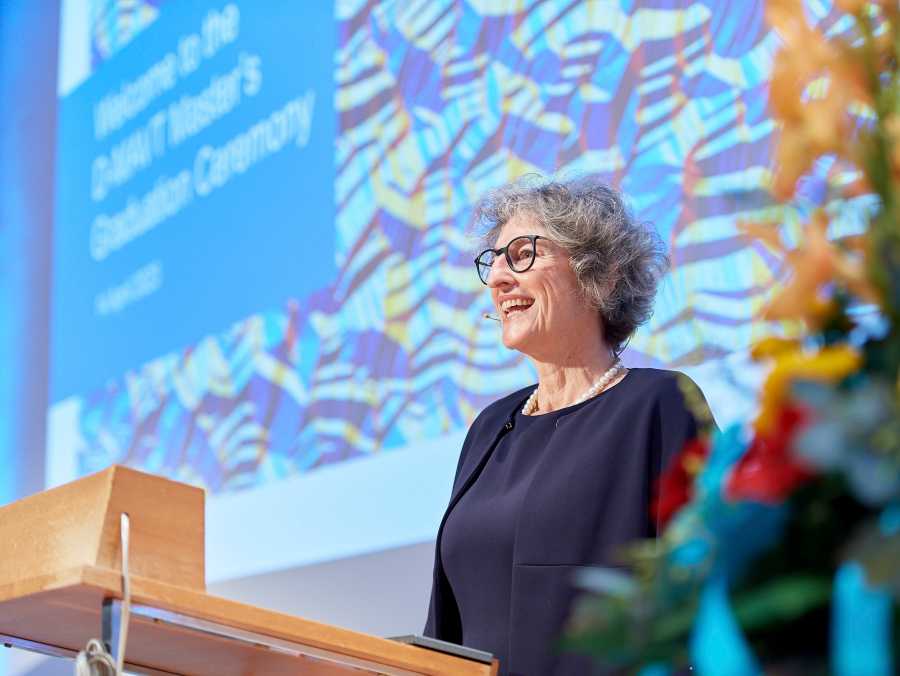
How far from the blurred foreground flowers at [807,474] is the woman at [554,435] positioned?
1.26m

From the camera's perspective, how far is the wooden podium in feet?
4.20

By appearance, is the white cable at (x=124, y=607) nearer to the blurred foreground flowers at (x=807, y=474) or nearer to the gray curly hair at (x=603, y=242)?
the blurred foreground flowers at (x=807, y=474)

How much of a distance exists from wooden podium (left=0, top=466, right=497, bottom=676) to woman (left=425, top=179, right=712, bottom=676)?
0.38 m

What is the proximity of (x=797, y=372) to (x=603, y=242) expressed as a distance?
1647 millimetres

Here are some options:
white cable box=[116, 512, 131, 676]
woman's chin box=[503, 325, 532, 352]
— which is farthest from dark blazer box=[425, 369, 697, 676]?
white cable box=[116, 512, 131, 676]

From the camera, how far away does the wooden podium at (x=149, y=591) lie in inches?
50.4

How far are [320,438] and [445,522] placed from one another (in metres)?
1.30

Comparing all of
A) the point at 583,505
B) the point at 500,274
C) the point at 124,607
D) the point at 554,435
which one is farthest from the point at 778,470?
the point at 500,274

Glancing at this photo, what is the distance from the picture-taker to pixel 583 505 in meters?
1.83

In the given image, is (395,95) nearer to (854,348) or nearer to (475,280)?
(475,280)

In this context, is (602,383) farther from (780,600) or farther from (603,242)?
(780,600)

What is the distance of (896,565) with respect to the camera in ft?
1.45

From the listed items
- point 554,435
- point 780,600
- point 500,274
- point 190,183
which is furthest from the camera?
point 190,183

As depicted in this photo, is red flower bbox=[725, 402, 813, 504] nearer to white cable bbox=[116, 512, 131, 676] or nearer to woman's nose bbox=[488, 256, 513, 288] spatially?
white cable bbox=[116, 512, 131, 676]
